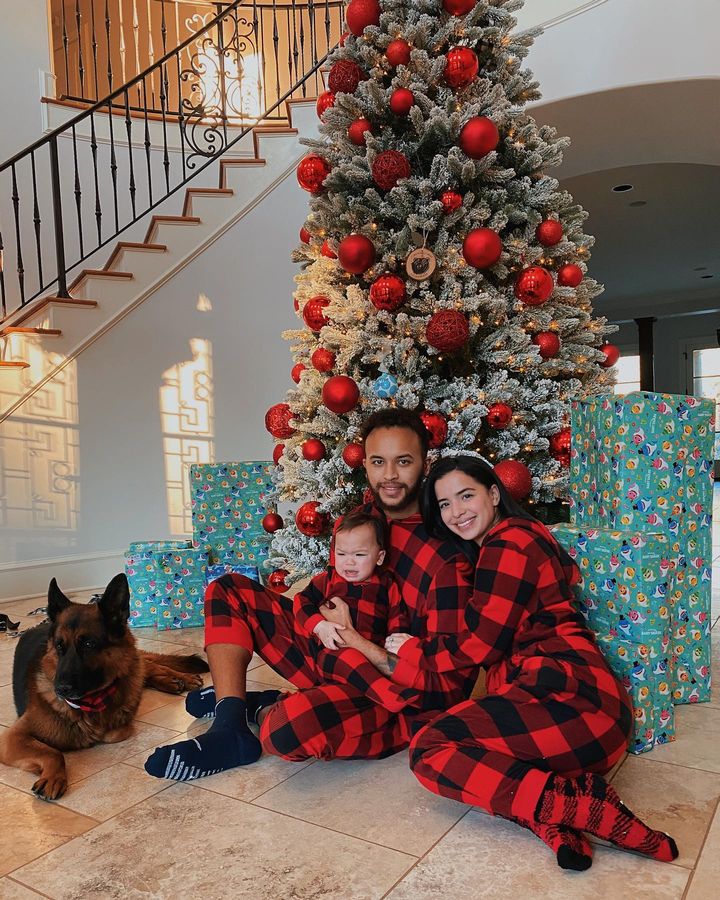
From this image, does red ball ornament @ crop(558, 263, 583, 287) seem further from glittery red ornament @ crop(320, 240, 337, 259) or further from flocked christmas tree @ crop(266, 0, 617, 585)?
glittery red ornament @ crop(320, 240, 337, 259)

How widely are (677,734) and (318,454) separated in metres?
1.46

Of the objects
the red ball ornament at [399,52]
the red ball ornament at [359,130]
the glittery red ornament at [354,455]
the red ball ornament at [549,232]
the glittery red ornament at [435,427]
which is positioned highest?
the red ball ornament at [399,52]

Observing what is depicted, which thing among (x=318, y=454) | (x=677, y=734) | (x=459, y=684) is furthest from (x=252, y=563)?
(x=677, y=734)

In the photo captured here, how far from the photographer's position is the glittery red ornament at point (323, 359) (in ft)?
8.59

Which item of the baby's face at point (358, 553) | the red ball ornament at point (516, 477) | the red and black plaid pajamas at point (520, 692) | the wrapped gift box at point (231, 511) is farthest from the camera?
the wrapped gift box at point (231, 511)

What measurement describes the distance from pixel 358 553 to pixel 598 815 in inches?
32.9

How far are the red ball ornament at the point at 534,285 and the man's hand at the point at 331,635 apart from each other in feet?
4.38

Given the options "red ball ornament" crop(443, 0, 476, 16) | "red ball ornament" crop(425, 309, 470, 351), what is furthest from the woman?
"red ball ornament" crop(443, 0, 476, 16)

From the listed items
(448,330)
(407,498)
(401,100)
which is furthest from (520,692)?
(401,100)

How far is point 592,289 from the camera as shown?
280 cm

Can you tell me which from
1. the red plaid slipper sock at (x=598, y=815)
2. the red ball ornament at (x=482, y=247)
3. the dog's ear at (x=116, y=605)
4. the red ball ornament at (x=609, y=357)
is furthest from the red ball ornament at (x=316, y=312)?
the red plaid slipper sock at (x=598, y=815)

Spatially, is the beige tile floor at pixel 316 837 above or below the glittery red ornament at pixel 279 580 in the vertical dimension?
below

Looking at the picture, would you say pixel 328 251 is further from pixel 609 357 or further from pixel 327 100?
pixel 609 357

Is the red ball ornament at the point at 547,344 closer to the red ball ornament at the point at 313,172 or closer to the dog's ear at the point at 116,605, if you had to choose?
the red ball ornament at the point at 313,172
